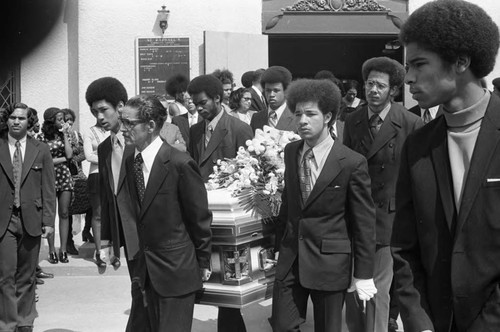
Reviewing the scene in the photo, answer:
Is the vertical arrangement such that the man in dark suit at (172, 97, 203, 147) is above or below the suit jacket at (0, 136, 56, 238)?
above

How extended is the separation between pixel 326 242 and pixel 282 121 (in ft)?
9.08

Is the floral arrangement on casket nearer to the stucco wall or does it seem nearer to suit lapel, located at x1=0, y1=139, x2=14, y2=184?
suit lapel, located at x1=0, y1=139, x2=14, y2=184

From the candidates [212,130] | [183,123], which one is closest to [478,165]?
[212,130]

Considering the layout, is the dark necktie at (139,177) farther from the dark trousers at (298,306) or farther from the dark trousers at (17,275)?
the dark trousers at (17,275)

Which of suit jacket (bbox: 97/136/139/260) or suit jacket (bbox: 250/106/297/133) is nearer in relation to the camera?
suit jacket (bbox: 97/136/139/260)

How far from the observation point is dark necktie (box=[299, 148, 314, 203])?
4.30m

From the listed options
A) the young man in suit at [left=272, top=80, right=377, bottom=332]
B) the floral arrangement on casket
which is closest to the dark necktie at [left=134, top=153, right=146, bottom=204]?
the floral arrangement on casket

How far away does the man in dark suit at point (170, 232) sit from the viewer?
4.19 metres

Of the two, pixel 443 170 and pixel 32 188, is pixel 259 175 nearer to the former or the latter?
pixel 32 188

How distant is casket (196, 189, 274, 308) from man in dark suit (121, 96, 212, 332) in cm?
25

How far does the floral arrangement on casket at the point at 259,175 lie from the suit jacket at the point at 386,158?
629mm

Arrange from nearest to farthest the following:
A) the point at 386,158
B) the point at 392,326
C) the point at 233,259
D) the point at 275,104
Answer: the point at 233,259
the point at 386,158
the point at 392,326
the point at 275,104

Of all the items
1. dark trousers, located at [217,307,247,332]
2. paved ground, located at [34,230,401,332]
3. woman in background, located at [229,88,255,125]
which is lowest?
paved ground, located at [34,230,401,332]

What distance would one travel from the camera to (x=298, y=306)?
4.23m
